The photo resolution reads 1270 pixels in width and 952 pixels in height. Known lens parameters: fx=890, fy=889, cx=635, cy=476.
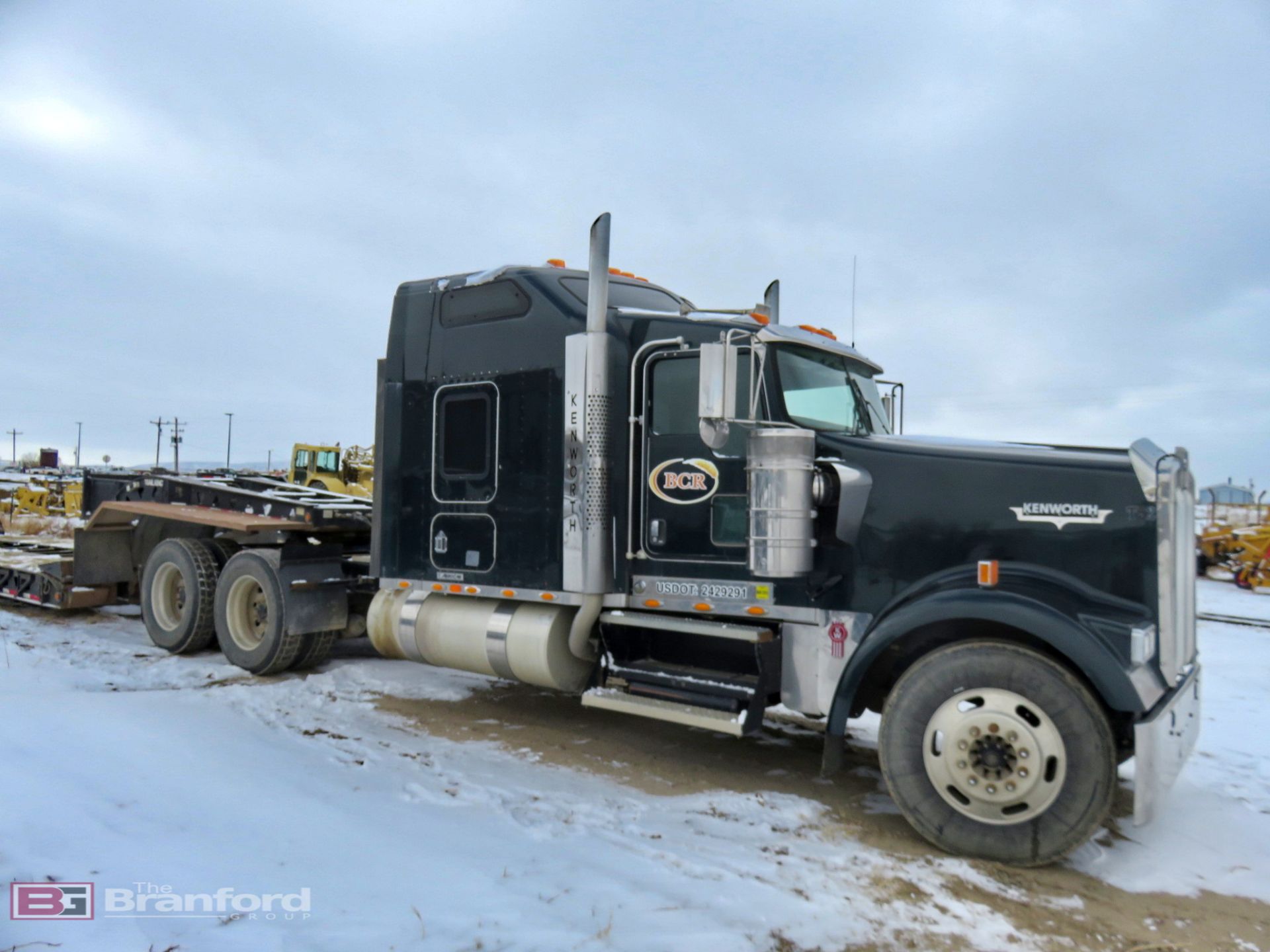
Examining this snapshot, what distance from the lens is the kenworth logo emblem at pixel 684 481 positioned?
5410mm

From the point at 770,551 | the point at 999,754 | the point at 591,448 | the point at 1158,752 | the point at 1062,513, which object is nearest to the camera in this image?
the point at 1158,752

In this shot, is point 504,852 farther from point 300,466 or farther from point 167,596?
point 300,466

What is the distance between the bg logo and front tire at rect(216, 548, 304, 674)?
4401 mm

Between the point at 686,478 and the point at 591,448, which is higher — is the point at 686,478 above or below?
below

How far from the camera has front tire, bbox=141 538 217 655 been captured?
27.5 ft

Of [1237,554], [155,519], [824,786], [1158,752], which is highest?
[155,519]

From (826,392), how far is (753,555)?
1303mm

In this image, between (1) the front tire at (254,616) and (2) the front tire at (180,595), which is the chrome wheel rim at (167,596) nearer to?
(2) the front tire at (180,595)

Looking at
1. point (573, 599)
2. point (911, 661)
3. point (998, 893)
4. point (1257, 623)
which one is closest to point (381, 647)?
point (573, 599)

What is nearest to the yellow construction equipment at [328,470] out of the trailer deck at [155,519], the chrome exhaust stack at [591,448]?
the trailer deck at [155,519]

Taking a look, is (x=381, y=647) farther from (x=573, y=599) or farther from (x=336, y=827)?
(x=336, y=827)

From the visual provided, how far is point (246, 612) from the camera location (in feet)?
26.8

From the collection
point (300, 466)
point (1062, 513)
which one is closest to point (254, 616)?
point (1062, 513)

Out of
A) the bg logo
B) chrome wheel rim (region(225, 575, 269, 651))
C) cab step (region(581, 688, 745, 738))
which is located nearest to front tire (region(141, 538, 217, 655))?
chrome wheel rim (region(225, 575, 269, 651))
